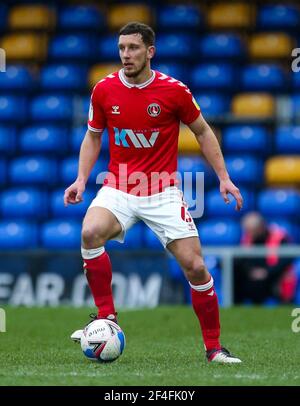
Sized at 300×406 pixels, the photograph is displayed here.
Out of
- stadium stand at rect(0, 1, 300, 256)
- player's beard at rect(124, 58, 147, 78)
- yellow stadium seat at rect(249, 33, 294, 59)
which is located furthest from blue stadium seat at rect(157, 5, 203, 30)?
player's beard at rect(124, 58, 147, 78)

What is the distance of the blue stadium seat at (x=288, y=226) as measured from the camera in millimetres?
14086

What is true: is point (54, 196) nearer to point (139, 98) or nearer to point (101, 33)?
point (101, 33)

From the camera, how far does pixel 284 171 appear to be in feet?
49.4

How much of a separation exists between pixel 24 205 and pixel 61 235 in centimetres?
93

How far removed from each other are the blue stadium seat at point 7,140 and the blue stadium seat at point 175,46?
246 cm

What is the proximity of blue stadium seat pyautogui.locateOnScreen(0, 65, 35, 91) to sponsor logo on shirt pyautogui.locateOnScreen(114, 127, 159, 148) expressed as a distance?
397 inches

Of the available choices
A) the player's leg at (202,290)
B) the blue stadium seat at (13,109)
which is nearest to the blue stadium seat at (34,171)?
the blue stadium seat at (13,109)

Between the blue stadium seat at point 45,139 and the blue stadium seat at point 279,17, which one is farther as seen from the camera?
the blue stadium seat at point 279,17

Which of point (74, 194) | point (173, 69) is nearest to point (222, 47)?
point (173, 69)

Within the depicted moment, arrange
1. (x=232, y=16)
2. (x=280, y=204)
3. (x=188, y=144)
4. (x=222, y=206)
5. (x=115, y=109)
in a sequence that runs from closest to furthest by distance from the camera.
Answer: (x=115, y=109) → (x=280, y=204) → (x=222, y=206) → (x=188, y=144) → (x=232, y=16)

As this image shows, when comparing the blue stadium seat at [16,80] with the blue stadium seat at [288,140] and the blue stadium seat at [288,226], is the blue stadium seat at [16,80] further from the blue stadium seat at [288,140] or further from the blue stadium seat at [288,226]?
the blue stadium seat at [288,226]

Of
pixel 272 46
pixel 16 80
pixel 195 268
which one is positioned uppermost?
pixel 272 46

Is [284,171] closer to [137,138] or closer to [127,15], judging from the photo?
[127,15]
